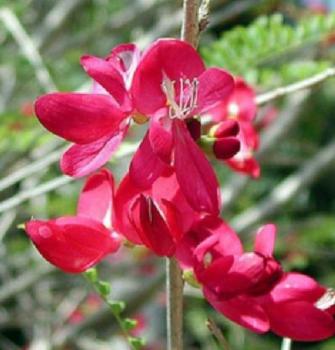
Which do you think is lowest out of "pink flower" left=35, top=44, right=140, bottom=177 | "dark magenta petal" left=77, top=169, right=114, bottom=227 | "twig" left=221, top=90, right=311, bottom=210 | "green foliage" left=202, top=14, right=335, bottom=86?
"twig" left=221, top=90, right=311, bottom=210

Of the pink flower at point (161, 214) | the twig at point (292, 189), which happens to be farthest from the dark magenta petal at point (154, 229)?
the twig at point (292, 189)

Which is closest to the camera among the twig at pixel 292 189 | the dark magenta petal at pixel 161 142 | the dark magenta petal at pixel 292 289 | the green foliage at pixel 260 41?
the dark magenta petal at pixel 161 142

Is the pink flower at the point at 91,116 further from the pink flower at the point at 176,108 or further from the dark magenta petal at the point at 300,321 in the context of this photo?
the dark magenta petal at the point at 300,321

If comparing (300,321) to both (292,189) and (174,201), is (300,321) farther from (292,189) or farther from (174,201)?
(292,189)

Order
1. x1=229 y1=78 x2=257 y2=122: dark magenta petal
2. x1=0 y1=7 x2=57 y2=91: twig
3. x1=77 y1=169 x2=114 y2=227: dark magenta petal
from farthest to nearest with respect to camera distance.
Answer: x1=0 y1=7 x2=57 y2=91: twig, x1=229 y1=78 x2=257 y2=122: dark magenta petal, x1=77 y1=169 x2=114 y2=227: dark magenta petal

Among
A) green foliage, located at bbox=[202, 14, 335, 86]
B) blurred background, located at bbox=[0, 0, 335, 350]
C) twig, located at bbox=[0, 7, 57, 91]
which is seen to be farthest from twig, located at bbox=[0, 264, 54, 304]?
green foliage, located at bbox=[202, 14, 335, 86]

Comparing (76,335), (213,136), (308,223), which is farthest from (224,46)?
(308,223)

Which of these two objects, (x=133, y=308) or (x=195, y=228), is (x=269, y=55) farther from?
(x=133, y=308)

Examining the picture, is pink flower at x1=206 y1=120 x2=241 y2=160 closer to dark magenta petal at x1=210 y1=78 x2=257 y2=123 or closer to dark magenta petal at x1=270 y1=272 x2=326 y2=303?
dark magenta petal at x1=270 y1=272 x2=326 y2=303
